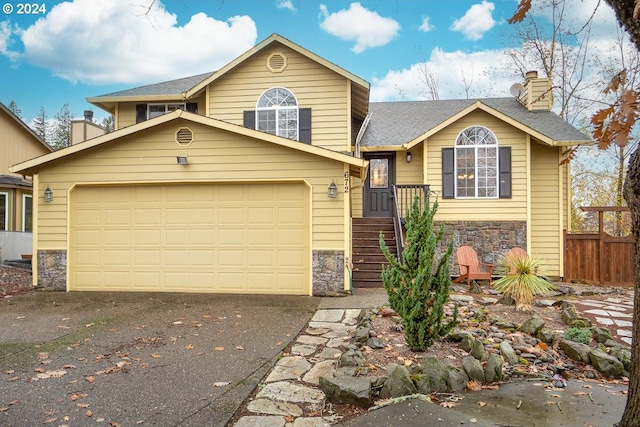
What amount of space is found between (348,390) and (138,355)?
2359mm

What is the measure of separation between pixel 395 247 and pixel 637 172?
748 cm

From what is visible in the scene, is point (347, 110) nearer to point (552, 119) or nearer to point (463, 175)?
point (463, 175)

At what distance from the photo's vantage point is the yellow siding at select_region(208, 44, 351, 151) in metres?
9.81

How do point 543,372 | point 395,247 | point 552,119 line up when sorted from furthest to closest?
point 552,119, point 395,247, point 543,372

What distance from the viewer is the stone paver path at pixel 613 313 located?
18.1 feet

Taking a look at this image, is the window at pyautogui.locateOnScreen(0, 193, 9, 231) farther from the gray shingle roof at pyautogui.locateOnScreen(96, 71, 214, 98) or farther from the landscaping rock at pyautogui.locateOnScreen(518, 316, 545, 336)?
the landscaping rock at pyautogui.locateOnScreen(518, 316, 545, 336)

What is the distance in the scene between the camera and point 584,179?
16.6 metres

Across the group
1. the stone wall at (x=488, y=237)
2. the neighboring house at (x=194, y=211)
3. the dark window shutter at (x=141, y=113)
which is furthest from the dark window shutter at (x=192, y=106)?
the stone wall at (x=488, y=237)

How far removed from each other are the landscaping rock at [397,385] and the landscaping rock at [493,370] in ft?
2.88

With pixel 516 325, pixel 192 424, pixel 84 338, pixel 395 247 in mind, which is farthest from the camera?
pixel 395 247

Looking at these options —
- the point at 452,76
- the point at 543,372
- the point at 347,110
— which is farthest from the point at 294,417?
the point at 452,76

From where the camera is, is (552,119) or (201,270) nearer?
(201,270)

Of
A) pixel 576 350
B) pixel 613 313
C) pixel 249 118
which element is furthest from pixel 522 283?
pixel 249 118

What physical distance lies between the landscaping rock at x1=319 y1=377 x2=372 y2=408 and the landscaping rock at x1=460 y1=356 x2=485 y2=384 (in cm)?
106
